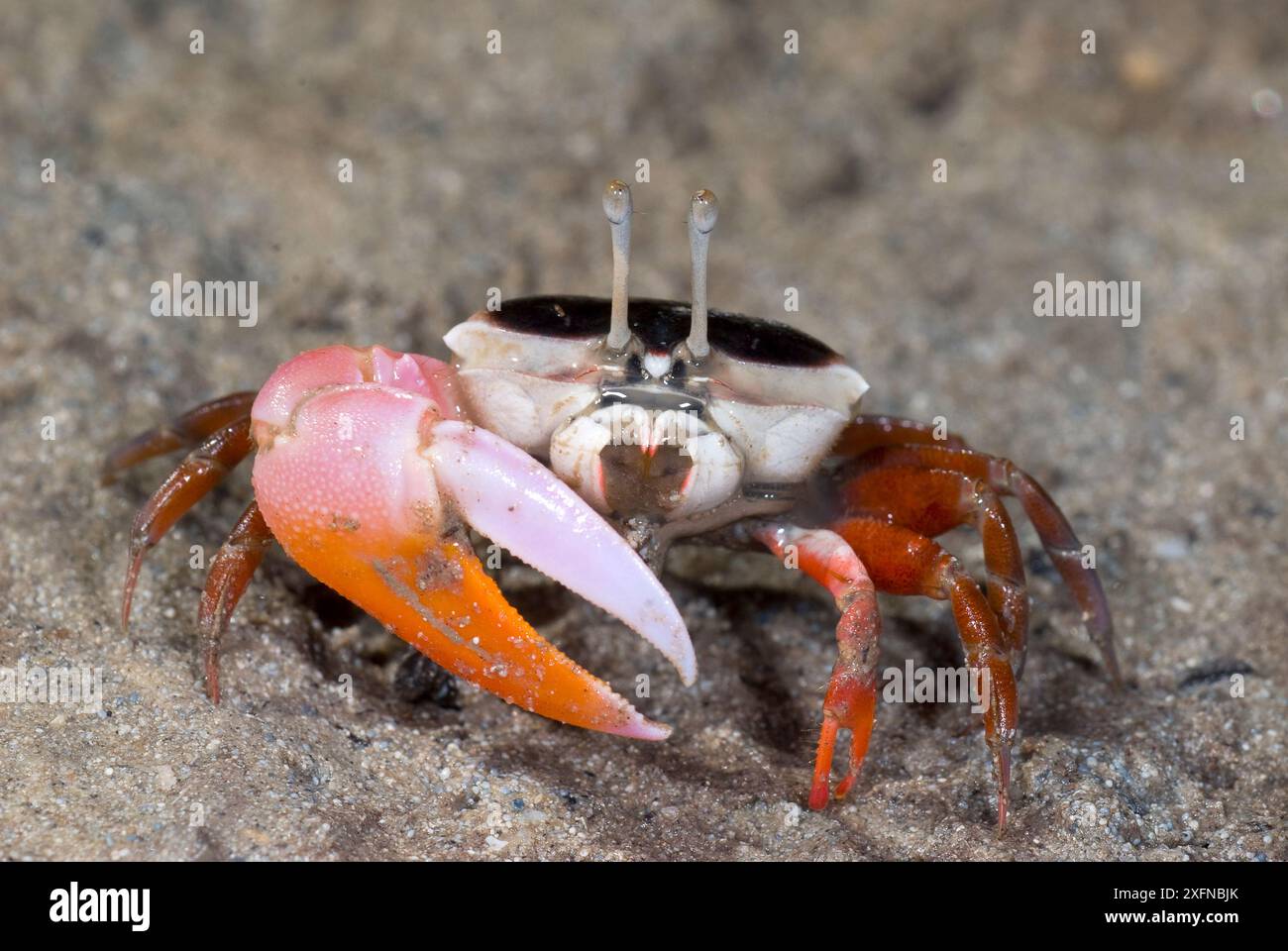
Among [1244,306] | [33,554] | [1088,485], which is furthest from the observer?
[1244,306]

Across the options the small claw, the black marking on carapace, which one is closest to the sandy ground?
the small claw

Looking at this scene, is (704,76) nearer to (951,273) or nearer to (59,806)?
(951,273)

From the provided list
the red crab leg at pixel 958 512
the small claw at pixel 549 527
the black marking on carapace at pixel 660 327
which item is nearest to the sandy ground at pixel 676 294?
the red crab leg at pixel 958 512

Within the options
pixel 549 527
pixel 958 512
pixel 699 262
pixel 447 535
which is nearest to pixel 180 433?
pixel 447 535

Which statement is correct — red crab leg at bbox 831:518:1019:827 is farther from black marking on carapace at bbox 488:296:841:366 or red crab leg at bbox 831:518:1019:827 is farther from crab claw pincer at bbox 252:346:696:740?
crab claw pincer at bbox 252:346:696:740

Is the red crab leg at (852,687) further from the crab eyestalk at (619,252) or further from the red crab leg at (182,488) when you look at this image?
the red crab leg at (182,488)
